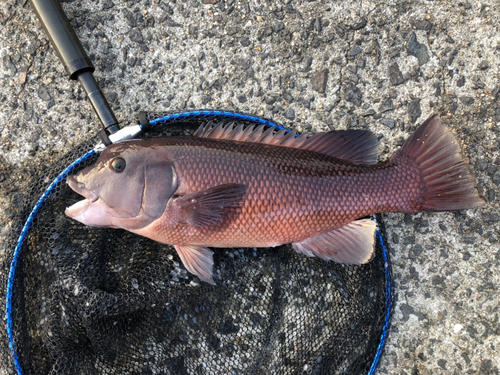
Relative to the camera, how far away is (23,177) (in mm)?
2498

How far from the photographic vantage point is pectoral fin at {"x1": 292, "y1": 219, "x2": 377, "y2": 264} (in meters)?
2.09

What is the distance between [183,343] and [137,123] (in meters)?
1.33

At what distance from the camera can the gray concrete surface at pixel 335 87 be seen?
245cm

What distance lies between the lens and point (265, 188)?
193 centimetres

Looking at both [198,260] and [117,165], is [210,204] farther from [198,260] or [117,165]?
[117,165]

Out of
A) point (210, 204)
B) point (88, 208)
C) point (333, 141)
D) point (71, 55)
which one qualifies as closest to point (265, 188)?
point (210, 204)

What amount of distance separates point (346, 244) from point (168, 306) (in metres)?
1.10

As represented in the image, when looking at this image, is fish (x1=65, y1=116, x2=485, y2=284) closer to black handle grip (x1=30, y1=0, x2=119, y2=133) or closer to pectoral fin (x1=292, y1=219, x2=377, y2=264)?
pectoral fin (x1=292, y1=219, x2=377, y2=264)

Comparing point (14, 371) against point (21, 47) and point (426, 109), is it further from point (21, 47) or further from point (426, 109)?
point (426, 109)

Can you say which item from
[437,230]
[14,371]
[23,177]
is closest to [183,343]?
[14,371]

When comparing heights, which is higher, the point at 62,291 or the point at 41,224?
the point at 41,224

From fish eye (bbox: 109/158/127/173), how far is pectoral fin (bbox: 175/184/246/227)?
33cm

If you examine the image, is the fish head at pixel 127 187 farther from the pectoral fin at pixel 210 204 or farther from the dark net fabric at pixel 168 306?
the dark net fabric at pixel 168 306

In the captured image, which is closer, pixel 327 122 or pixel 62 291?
pixel 62 291
